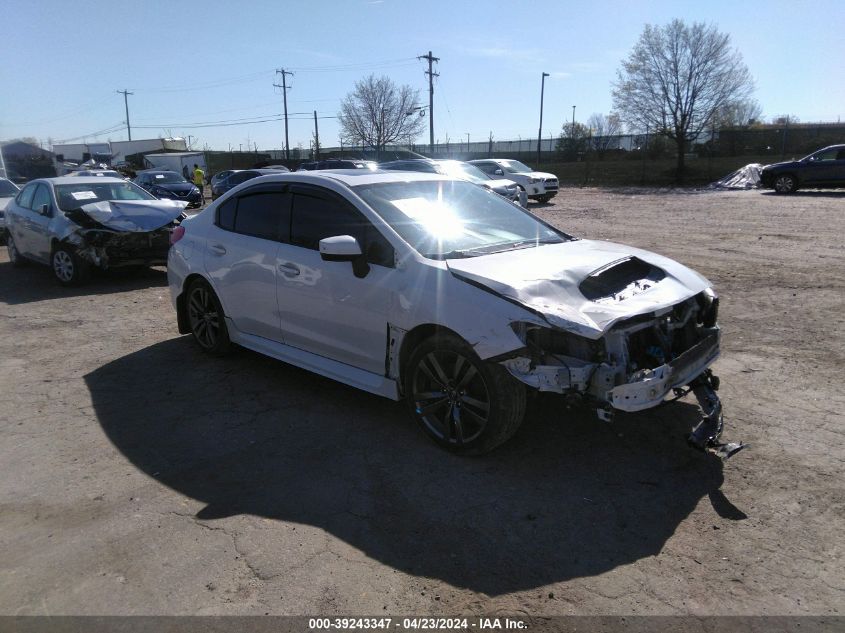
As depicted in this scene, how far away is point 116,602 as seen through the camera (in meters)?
2.70

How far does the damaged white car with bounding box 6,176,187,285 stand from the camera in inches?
365

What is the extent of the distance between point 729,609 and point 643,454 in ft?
4.51

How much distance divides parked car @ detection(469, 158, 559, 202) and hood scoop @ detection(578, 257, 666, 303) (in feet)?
66.0

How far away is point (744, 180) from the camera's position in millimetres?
30344

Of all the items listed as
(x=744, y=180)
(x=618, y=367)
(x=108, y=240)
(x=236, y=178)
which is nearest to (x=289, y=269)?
(x=618, y=367)

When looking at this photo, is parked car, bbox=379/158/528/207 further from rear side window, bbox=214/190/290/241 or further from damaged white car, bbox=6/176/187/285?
rear side window, bbox=214/190/290/241

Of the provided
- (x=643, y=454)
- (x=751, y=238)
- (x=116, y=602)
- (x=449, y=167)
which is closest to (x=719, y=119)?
(x=449, y=167)

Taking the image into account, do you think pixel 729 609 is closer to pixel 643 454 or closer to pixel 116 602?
pixel 643 454

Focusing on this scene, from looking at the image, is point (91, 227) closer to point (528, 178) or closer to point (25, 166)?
point (528, 178)

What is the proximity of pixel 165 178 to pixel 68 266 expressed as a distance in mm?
16066

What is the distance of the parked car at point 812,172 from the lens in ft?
72.7

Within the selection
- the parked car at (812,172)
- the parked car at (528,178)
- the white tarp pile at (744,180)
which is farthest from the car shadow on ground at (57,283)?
the white tarp pile at (744,180)

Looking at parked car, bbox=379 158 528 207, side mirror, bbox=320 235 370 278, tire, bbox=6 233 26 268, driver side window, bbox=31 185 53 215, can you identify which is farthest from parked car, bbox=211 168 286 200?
side mirror, bbox=320 235 370 278

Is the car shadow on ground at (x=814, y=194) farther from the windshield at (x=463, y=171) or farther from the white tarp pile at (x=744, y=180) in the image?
the windshield at (x=463, y=171)
